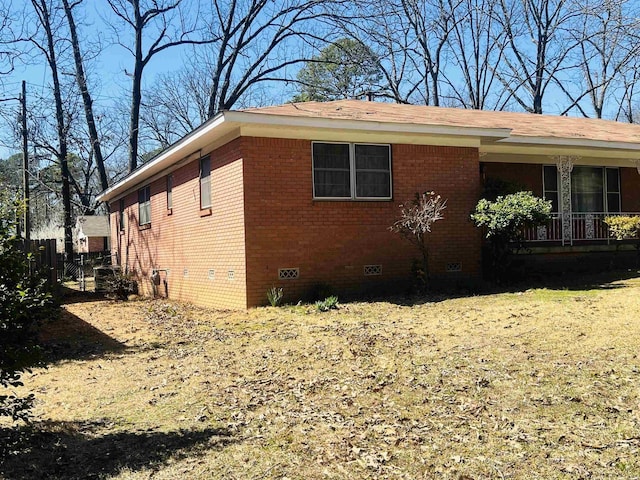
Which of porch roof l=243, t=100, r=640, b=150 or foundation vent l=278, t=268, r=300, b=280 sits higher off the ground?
porch roof l=243, t=100, r=640, b=150

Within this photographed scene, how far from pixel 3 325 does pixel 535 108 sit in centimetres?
3461

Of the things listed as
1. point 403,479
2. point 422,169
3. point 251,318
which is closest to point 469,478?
point 403,479

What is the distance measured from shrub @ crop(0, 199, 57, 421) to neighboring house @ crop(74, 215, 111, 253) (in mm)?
44792

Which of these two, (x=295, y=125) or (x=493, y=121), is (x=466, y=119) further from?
(x=295, y=125)

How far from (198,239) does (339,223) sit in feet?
12.7

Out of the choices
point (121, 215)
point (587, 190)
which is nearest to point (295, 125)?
point (587, 190)

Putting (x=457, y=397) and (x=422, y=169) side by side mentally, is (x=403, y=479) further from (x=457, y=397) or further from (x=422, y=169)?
(x=422, y=169)

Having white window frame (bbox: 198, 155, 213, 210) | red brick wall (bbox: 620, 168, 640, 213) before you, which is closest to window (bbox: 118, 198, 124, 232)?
white window frame (bbox: 198, 155, 213, 210)

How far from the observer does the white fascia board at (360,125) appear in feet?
34.6

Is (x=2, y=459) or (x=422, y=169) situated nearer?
(x=2, y=459)

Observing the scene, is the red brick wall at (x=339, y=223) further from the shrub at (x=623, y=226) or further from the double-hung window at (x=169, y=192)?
the double-hung window at (x=169, y=192)

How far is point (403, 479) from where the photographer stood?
4020 millimetres

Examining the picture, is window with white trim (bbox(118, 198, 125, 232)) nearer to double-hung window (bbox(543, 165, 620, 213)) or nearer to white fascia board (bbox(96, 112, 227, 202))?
white fascia board (bbox(96, 112, 227, 202))

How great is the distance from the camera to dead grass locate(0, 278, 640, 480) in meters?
4.32
